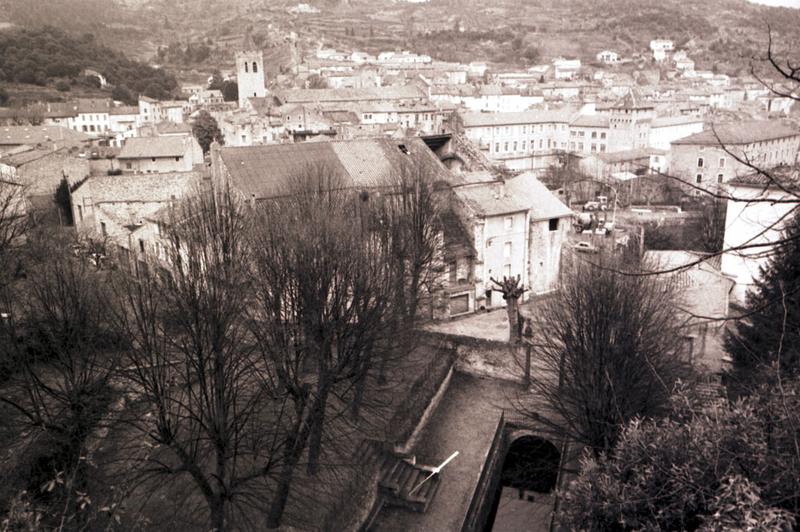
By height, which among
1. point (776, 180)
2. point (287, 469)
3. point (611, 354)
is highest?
point (776, 180)

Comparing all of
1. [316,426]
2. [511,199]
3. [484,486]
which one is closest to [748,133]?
[511,199]

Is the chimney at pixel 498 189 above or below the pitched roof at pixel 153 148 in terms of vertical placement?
below

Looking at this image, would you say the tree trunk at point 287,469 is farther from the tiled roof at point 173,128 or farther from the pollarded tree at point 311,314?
the tiled roof at point 173,128

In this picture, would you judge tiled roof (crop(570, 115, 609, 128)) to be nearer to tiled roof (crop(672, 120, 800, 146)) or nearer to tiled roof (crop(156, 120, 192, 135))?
tiled roof (crop(672, 120, 800, 146))

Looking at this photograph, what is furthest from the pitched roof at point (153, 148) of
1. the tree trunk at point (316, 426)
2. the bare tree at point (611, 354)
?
the bare tree at point (611, 354)

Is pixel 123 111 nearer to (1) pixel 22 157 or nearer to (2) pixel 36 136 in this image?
(2) pixel 36 136

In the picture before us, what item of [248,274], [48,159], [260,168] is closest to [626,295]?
[248,274]

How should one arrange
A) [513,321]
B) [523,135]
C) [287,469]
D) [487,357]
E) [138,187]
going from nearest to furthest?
[287,469], [513,321], [487,357], [138,187], [523,135]
